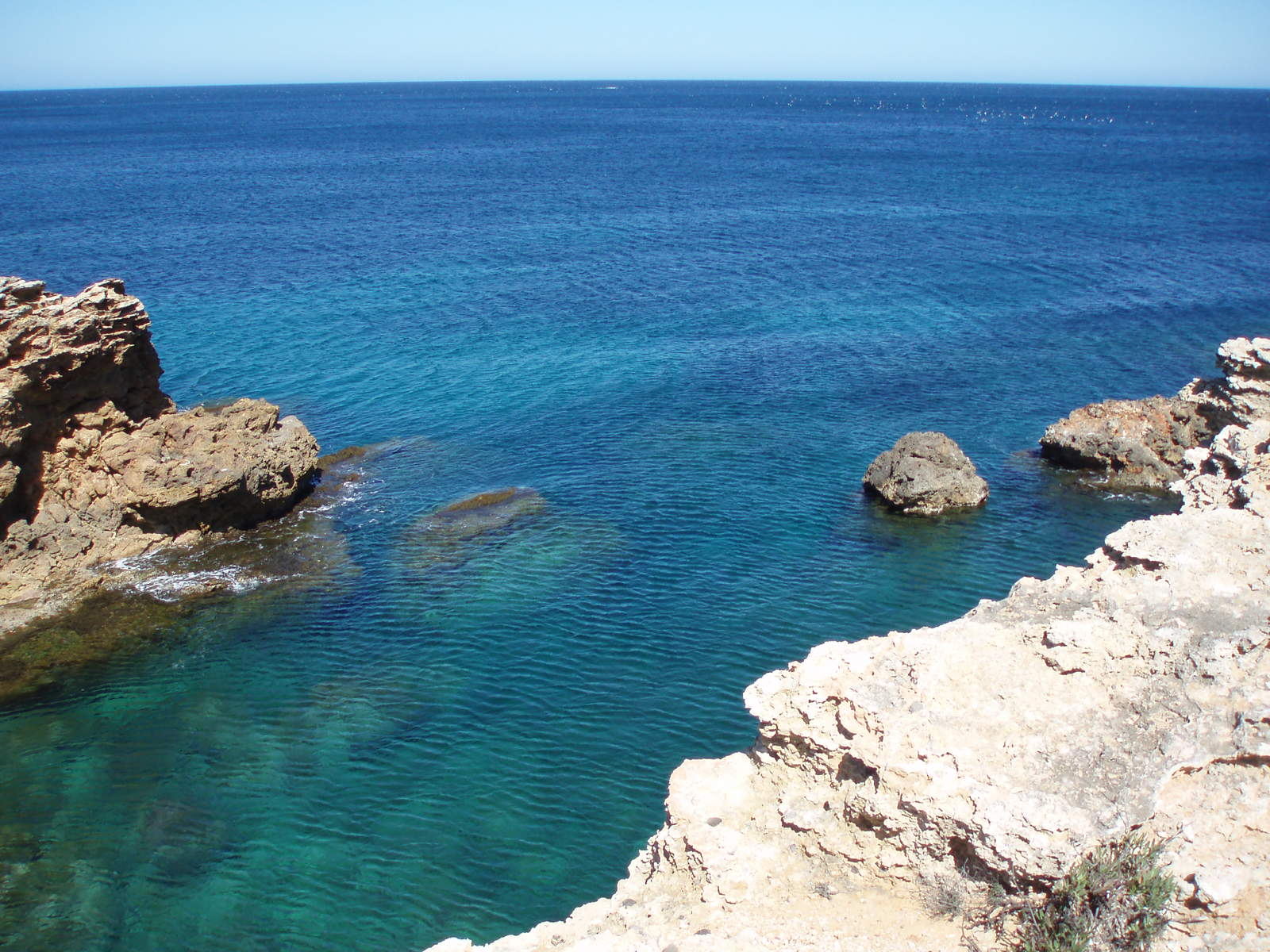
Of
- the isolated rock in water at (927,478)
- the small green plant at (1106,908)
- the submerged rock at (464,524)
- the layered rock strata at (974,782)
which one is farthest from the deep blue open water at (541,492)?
the small green plant at (1106,908)

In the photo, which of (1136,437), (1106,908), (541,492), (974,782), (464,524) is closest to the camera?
(1106,908)

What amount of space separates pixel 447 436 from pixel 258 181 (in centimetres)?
10026

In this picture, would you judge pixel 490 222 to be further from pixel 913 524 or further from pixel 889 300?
pixel 913 524

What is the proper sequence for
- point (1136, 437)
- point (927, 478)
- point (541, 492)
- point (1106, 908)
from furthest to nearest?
1. point (1136, 437)
2. point (541, 492)
3. point (927, 478)
4. point (1106, 908)

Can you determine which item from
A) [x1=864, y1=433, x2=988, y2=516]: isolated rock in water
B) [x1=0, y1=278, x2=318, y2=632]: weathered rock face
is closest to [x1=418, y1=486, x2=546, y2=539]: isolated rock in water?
[x1=0, y1=278, x2=318, y2=632]: weathered rock face

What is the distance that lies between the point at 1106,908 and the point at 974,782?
2.24 m

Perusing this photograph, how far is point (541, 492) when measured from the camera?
4684 centimetres

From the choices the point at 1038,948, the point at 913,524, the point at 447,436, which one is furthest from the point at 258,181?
the point at 1038,948

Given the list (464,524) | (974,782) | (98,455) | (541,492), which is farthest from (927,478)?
(98,455)

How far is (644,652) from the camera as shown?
33.6 meters

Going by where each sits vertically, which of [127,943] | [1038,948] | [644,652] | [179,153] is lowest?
[127,943]

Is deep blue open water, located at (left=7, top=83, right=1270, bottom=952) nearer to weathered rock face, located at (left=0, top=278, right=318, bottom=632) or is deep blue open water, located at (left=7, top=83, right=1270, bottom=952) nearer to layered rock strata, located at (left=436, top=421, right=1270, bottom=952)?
weathered rock face, located at (left=0, top=278, right=318, bottom=632)

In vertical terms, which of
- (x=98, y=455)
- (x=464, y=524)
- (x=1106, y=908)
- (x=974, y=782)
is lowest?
(x=464, y=524)

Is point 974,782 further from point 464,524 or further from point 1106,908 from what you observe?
point 464,524
